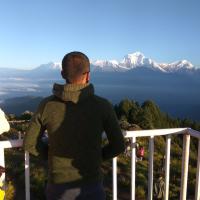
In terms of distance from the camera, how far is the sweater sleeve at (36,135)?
7.39 ft

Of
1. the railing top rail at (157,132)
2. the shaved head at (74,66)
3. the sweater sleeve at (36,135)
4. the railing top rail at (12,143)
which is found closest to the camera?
the shaved head at (74,66)

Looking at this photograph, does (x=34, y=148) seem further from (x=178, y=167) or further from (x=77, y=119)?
(x=178, y=167)

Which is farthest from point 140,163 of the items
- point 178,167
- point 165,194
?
point 165,194

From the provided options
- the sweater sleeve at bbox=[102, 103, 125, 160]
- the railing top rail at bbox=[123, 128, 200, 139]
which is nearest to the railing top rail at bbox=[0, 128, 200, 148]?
the railing top rail at bbox=[123, 128, 200, 139]

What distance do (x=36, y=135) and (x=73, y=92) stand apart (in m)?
0.40

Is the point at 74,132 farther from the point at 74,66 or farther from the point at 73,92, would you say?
the point at 74,66

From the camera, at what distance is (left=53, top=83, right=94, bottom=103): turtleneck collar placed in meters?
2.15

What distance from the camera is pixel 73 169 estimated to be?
2287 mm

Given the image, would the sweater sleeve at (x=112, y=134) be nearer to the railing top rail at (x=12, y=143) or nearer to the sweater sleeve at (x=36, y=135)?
the sweater sleeve at (x=36, y=135)

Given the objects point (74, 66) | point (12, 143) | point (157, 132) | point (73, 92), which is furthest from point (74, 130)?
point (157, 132)

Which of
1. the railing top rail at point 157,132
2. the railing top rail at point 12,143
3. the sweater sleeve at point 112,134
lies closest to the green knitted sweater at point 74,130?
the sweater sleeve at point 112,134

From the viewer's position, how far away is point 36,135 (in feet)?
7.61

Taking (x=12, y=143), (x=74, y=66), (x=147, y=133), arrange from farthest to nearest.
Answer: (x=147, y=133) → (x=12, y=143) → (x=74, y=66)

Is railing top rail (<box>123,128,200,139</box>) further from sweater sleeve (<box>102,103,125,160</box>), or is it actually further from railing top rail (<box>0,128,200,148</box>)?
sweater sleeve (<box>102,103,125,160</box>)
